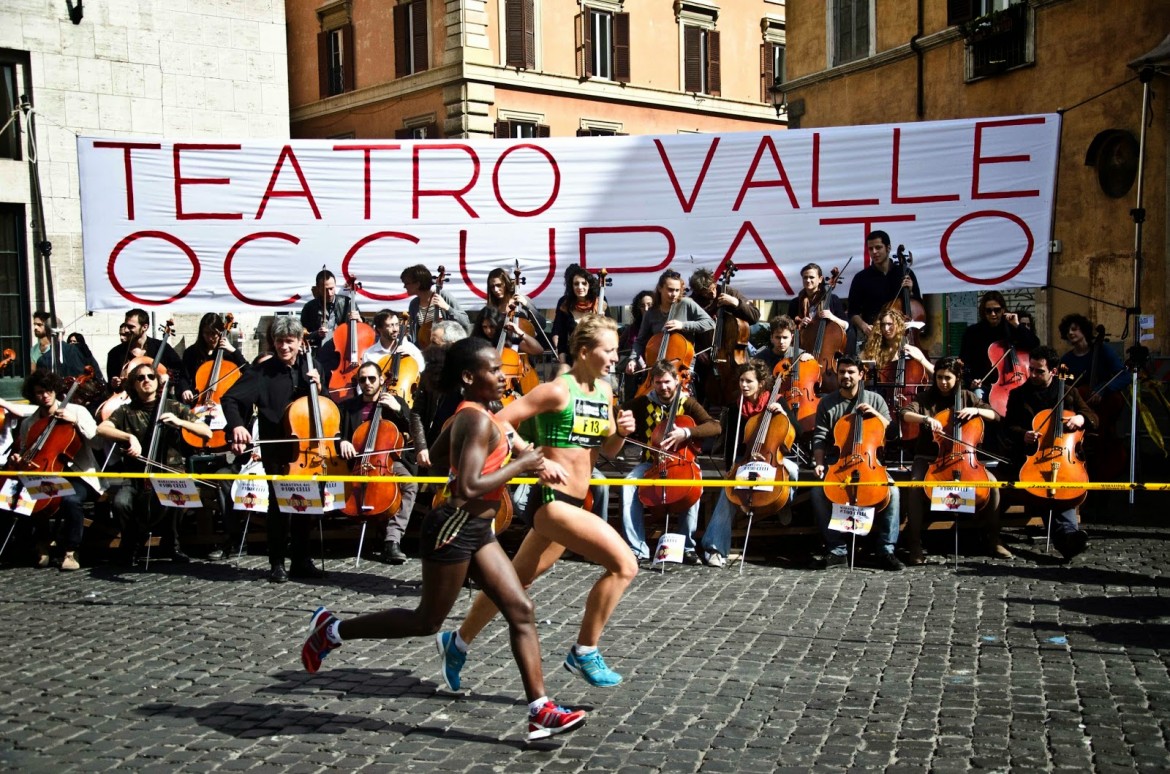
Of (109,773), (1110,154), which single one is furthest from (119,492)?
(1110,154)

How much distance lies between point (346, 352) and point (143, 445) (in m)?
1.71

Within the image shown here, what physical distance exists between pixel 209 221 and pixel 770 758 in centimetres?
824

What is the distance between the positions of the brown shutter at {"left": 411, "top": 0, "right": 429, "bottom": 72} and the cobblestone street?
25.4 meters

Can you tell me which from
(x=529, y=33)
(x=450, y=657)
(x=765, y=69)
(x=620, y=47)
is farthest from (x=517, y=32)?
(x=450, y=657)

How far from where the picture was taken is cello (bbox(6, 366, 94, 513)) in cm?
985

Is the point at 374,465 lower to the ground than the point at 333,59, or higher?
lower

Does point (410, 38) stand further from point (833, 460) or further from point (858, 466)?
point (858, 466)

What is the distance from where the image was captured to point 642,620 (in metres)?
7.68

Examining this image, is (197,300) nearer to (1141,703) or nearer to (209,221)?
(209,221)

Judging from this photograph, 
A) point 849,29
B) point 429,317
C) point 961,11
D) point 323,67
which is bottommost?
point 429,317

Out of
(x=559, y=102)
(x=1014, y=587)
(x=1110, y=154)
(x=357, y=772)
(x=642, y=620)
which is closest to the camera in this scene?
(x=357, y=772)

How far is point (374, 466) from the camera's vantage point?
933 cm

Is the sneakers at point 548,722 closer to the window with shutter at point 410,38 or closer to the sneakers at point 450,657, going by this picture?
the sneakers at point 450,657

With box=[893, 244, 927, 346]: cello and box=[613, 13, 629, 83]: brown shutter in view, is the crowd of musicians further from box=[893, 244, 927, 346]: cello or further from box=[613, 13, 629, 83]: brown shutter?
box=[613, 13, 629, 83]: brown shutter
